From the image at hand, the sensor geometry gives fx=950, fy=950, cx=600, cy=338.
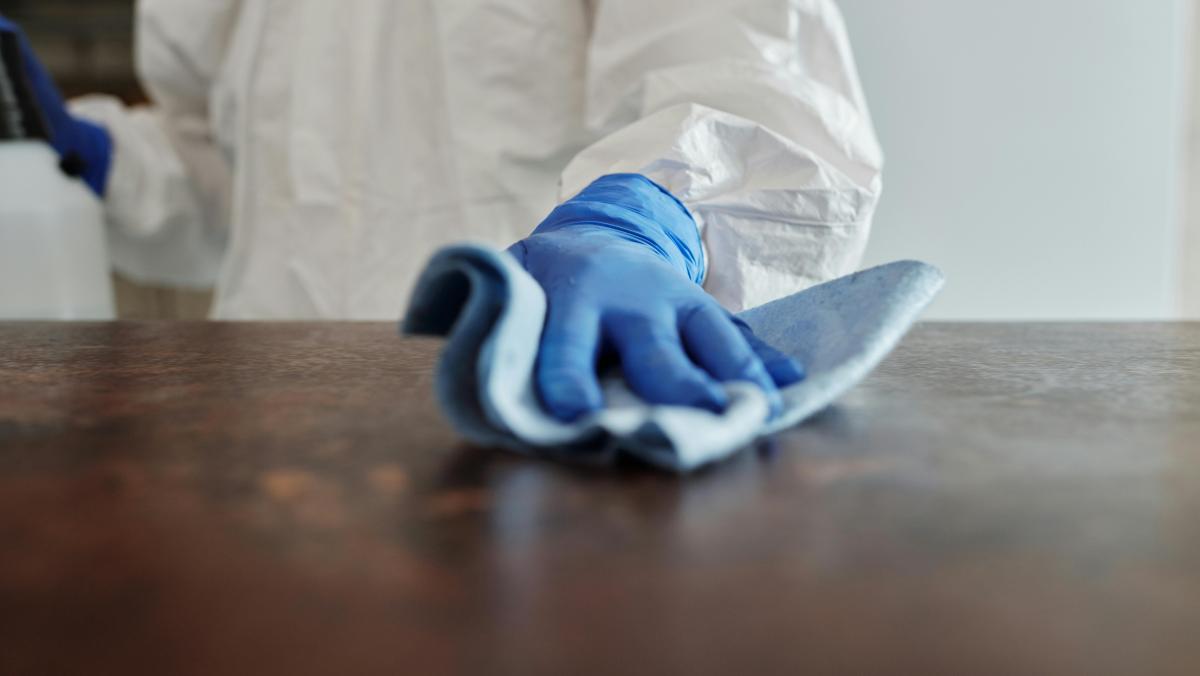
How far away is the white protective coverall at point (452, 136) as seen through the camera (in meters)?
0.93

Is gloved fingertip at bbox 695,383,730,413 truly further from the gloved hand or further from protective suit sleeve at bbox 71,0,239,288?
protective suit sleeve at bbox 71,0,239,288

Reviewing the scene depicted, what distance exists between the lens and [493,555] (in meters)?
0.29

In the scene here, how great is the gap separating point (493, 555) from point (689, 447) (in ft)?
0.30

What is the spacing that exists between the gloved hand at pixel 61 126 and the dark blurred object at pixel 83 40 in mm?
1136

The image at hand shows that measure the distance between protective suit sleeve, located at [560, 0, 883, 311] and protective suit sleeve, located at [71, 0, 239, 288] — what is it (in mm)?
1018

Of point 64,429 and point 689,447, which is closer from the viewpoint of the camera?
point 689,447

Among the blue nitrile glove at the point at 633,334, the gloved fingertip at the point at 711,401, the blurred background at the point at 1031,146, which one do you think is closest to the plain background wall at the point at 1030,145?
the blurred background at the point at 1031,146

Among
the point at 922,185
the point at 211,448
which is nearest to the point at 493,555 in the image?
the point at 211,448

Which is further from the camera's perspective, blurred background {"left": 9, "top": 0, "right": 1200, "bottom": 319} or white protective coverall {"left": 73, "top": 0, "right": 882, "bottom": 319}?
blurred background {"left": 9, "top": 0, "right": 1200, "bottom": 319}

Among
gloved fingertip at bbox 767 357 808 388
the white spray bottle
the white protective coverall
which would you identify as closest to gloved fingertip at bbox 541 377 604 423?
gloved fingertip at bbox 767 357 808 388

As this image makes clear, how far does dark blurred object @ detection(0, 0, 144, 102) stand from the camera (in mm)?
2555

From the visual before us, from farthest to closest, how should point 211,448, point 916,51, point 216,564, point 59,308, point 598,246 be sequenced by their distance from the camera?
point 59,308 < point 916,51 < point 598,246 < point 211,448 < point 216,564

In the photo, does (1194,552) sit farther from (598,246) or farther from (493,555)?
(598,246)

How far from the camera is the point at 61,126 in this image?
153cm
